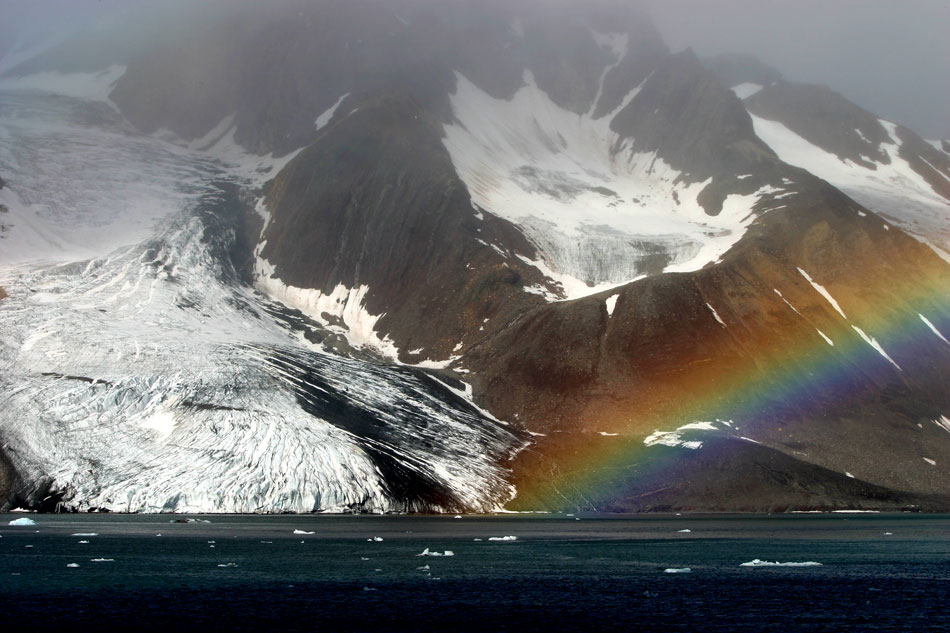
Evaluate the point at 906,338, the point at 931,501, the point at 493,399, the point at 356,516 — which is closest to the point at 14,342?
the point at 356,516

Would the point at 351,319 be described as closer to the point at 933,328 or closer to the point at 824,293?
the point at 824,293

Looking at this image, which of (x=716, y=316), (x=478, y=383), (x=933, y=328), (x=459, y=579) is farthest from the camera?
(x=933, y=328)

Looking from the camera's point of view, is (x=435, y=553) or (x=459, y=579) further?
(x=435, y=553)

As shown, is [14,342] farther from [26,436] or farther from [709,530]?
[709,530]

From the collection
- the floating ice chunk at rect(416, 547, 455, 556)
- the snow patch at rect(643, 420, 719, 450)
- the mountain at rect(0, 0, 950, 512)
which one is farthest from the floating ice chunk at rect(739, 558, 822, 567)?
the snow patch at rect(643, 420, 719, 450)

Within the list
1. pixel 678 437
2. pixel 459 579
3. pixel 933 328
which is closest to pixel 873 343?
pixel 933 328

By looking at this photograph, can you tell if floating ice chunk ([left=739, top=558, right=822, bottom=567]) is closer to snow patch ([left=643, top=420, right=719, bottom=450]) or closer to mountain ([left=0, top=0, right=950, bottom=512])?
mountain ([left=0, top=0, right=950, bottom=512])
